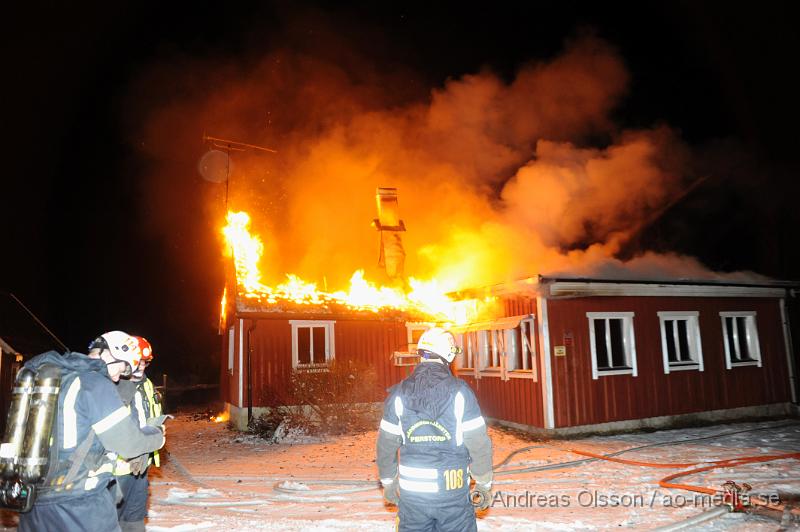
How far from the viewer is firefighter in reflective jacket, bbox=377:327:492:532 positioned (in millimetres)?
3367

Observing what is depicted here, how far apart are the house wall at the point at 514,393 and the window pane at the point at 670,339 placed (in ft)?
12.3

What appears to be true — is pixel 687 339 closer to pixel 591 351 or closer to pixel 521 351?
pixel 591 351

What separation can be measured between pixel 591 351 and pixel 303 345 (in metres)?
7.87

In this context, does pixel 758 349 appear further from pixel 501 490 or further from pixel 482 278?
pixel 501 490

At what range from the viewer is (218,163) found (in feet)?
68.6

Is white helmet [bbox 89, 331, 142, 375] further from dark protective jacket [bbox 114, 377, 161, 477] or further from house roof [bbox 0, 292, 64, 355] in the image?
house roof [bbox 0, 292, 64, 355]

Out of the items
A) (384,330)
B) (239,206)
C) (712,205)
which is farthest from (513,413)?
(712,205)

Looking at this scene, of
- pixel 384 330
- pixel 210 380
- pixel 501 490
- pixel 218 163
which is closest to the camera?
pixel 501 490

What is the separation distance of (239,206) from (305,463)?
1199 cm

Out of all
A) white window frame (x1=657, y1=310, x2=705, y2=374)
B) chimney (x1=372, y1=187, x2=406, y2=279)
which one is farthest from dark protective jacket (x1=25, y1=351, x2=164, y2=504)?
chimney (x1=372, y1=187, x2=406, y2=279)

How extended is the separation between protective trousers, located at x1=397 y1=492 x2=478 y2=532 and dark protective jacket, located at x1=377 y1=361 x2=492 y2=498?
0.13 feet

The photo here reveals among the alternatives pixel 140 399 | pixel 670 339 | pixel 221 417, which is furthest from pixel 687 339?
pixel 221 417

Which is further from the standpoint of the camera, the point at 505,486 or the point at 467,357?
the point at 467,357

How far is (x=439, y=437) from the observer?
3416 millimetres
